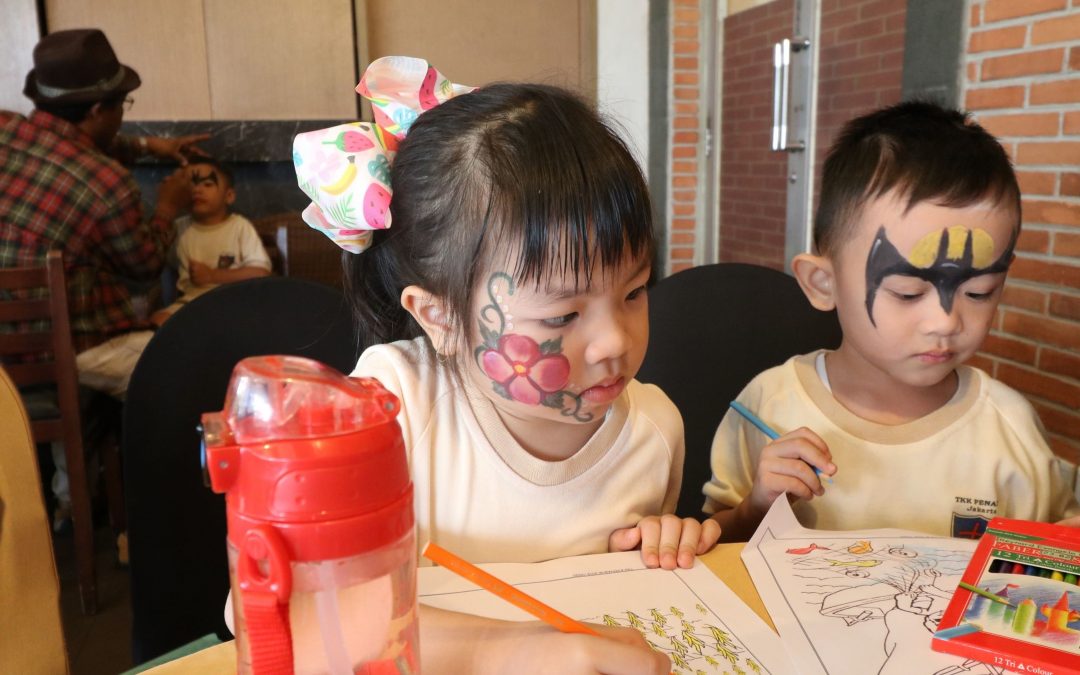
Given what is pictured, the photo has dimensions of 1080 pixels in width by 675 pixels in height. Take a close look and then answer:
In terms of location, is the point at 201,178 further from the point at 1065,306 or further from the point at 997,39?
the point at 1065,306

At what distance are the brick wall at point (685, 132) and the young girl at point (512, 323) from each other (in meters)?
4.15

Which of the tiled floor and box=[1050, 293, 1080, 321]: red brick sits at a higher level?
box=[1050, 293, 1080, 321]: red brick

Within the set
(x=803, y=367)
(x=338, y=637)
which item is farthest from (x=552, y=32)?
(x=338, y=637)

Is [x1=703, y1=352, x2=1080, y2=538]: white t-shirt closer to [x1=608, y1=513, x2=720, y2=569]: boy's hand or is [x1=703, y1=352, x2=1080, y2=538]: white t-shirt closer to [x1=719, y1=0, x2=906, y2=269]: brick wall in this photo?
[x1=608, y1=513, x2=720, y2=569]: boy's hand

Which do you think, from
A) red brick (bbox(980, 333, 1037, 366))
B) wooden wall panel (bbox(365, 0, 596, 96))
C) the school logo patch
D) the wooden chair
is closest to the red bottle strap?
the school logo patch

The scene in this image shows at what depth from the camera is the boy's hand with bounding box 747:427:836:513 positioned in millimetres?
980

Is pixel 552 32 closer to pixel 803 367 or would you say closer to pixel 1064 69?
pixel 1064 69

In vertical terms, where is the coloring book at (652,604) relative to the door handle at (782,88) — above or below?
below

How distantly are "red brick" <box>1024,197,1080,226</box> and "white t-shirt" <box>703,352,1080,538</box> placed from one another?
1182mm

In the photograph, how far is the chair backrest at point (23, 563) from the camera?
2.65ft

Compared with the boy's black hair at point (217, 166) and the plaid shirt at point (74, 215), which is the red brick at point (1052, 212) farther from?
the boy's black hair at point (217, 166)

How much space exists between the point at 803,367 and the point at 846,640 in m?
0.61

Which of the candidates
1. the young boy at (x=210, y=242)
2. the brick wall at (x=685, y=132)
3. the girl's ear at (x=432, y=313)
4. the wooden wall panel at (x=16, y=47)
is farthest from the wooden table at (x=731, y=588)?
the brick wall at (x=685, y=132)

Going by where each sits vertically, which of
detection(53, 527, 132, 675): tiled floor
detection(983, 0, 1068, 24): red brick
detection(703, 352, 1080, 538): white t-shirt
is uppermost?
detection(983, 0, 1068, 24): red brick
